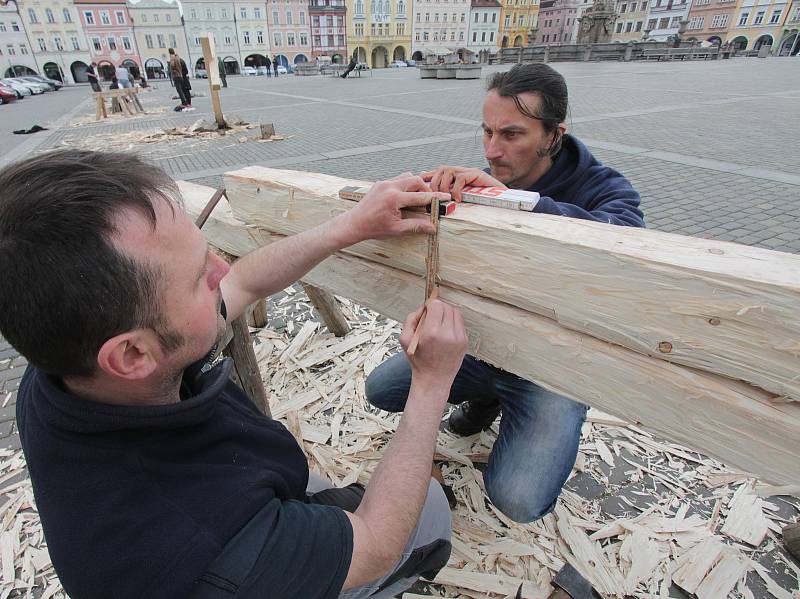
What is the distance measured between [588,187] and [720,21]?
251 ft

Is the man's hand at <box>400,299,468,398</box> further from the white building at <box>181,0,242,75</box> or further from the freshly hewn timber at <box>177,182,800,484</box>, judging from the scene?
the white building at <box>181,0,242,75</box>

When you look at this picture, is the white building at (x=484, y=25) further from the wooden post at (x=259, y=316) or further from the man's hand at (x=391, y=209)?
the man's hand at (x=391, y=209)

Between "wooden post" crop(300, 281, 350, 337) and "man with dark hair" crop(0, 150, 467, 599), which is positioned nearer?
"man with dark hair" crop(0, 150, 467, 599)

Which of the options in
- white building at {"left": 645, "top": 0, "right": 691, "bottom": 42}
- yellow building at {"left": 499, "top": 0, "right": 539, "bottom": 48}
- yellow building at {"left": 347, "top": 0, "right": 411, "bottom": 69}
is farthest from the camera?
yellow building at {"left": 499, "top": 0, "right": 539, "bottom": 48}

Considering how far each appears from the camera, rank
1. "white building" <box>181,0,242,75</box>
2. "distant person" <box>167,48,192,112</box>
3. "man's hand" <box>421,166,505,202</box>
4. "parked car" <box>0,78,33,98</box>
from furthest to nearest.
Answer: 1. "white building" <box>181,0,242,75</box>
2. "parked car" <box>0,78,33,98</box>
3. "distant person" <box>167,48,192,112</box>
4. "man's hand" <box>421,166,505,202</box>

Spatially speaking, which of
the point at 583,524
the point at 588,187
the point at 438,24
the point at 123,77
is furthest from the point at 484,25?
the point at 583,524

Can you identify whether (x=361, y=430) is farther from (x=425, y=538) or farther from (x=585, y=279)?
(x=585, y=279)

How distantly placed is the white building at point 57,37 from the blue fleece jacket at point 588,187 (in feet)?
225

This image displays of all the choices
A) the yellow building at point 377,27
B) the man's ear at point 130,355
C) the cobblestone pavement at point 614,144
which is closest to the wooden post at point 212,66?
the cobblestone pavement at point 614,144

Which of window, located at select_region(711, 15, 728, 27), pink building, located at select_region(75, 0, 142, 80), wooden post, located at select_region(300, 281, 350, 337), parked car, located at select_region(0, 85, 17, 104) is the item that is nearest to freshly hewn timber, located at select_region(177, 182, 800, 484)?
wooden post, located at select_region(300, 281, 350, 337)

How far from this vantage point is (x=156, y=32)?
→ 57.4 metres

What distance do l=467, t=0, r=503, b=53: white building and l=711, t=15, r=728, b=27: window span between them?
2842 centimetres

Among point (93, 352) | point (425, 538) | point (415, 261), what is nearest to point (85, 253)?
point (93, 352)

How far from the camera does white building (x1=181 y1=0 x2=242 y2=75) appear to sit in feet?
191
